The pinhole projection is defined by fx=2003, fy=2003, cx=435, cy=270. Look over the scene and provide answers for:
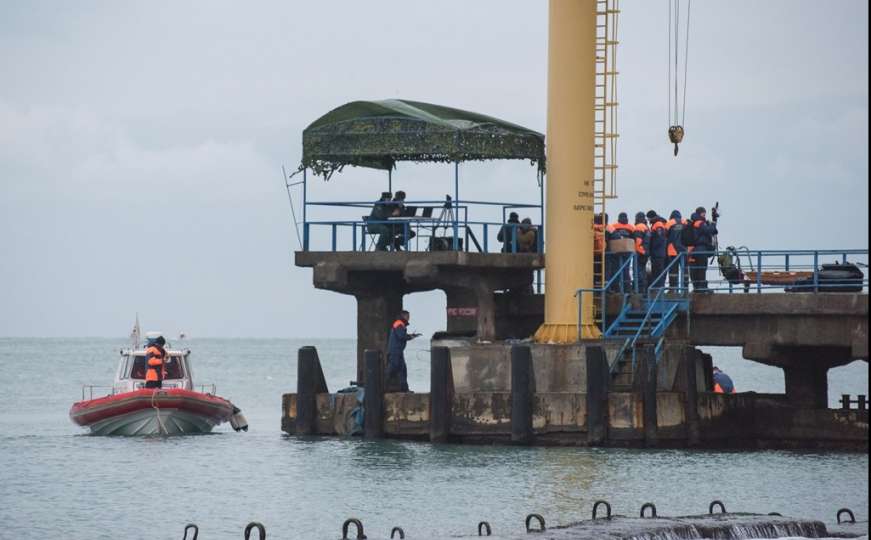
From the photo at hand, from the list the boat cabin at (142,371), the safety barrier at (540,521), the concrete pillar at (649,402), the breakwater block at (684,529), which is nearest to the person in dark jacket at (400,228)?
the concrete pillar at (649,402)

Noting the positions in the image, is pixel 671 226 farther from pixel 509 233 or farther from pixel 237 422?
pixel 237 422

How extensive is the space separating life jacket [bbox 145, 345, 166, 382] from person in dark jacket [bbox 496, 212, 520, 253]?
832 cm

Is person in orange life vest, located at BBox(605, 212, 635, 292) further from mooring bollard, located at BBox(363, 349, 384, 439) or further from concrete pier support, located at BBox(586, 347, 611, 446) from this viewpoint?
mooring bollard, located at BBox(363, 349, 384, 439)

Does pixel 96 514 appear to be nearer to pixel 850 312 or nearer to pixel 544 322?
pixel 544 322

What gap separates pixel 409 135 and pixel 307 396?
5.68 m

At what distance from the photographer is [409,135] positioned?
131 ft

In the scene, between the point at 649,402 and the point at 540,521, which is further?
the point at 649,402

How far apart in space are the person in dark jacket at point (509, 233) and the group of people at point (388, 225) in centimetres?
186

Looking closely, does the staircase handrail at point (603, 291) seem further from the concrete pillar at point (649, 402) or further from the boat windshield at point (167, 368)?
the boat windshield at point (167, 368)

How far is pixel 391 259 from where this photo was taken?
3959 cm

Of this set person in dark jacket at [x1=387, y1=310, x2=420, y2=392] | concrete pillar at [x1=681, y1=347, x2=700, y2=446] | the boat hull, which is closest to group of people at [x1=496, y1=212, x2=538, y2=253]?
person in dark jacket at [x1=387, y1=310, x2=420, y2=392]

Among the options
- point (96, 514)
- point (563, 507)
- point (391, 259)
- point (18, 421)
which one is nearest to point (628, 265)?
point (391, 259)

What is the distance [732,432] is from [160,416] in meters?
12.9

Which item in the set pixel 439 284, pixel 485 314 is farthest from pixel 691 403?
pixel 439 284
